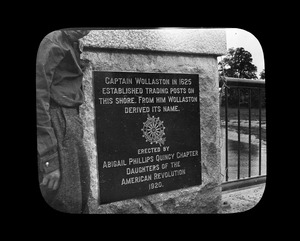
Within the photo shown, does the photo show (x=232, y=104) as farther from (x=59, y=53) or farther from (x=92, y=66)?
(x=59, y=53)

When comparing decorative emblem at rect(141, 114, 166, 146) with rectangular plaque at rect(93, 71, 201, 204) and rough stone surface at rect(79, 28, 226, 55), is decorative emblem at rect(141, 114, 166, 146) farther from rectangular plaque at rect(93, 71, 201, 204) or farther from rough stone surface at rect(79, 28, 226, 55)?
rough stone surface at rect(79, 28, 226, 55)

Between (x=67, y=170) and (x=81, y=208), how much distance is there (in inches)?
11.4

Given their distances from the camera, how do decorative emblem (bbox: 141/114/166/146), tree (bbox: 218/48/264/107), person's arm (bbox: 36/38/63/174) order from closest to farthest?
1. person's arm (bbox: 36/38/63/174)
2. decorative emblem (bbox: 141/114/166/146)
3. tree (bbox: 218/48/264/107)

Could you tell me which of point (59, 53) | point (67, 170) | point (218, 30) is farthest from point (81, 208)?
point (218, 30)

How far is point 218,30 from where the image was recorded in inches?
104

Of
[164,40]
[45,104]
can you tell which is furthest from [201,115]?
[45,104]

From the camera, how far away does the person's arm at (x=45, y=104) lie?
2436 millimetres

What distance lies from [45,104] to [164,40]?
934mm

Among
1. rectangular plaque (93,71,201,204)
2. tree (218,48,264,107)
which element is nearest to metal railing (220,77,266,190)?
tree (218,48,264,107)

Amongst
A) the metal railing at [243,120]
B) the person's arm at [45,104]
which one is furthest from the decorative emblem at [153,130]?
the person's arm at [45,104]

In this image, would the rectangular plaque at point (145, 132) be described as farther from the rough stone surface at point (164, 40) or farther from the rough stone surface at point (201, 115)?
the rough stone surface at point (164, 40)

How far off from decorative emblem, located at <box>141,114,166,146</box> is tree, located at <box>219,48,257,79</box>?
2.11ft

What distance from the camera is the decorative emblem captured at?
2.60 m

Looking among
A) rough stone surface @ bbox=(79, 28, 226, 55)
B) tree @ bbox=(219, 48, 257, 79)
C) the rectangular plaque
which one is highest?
rough stone surface @ bbox=(79, 28, 226, 55)
